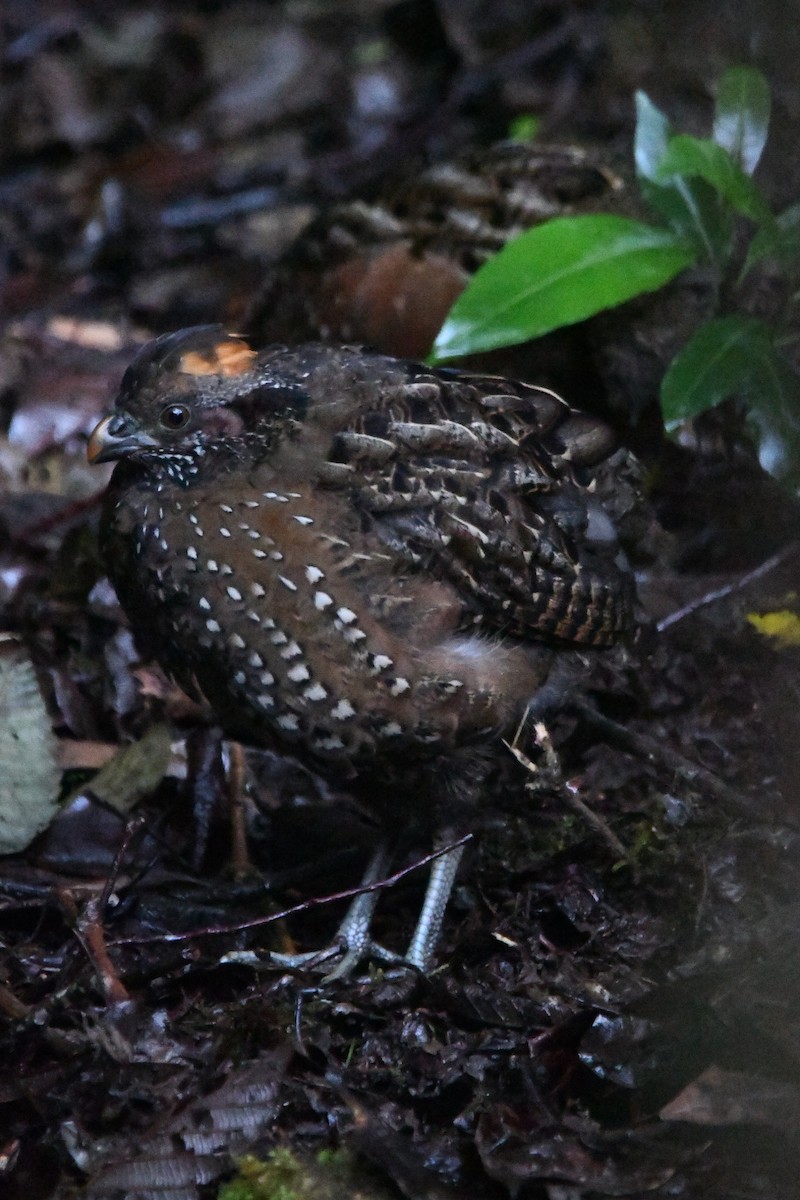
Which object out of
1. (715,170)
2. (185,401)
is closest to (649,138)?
(715,170)

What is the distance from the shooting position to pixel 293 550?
141 inches

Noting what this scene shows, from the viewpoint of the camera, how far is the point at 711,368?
443 cm

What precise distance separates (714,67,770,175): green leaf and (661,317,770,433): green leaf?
64 centimetres

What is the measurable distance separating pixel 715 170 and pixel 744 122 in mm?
537

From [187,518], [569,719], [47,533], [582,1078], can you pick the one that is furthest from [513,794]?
[47,533]

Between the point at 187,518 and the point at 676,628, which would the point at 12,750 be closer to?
the point at 187,518

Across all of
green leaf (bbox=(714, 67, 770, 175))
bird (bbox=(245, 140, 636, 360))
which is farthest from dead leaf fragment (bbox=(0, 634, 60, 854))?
green leaf (bbox=(714, 67, 770, 175))

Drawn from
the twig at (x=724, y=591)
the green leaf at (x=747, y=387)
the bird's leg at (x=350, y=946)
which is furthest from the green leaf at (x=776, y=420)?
the bird's leg at (x=350, y=946)

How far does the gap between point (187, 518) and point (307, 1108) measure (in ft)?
4.81

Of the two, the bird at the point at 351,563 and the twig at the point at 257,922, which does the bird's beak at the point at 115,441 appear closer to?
the bird at the point at 351,563

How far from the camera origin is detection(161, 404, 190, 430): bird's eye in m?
3.71

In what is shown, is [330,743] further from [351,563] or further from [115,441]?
[115,441]

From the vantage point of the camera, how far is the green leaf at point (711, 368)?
4352 mm

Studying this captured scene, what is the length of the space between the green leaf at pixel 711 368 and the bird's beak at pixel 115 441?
1601mm
